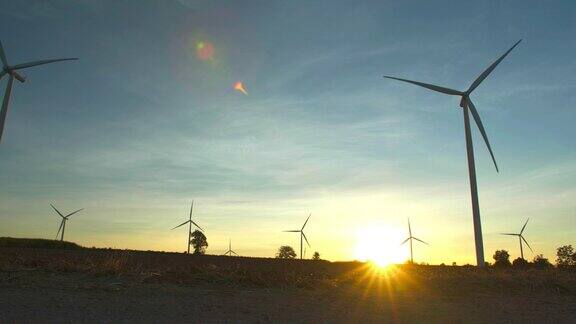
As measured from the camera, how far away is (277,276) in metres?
24.5

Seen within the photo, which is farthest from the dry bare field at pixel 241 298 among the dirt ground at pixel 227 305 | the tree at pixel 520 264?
the tree at pixel 520 264

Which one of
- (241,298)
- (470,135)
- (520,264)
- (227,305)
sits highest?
(470,135)

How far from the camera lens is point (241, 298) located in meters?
20.0

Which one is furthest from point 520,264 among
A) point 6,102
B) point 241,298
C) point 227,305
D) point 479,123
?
point 6,102

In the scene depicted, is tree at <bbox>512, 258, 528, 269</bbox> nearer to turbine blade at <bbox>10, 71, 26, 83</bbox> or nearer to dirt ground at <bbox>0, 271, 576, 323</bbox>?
dirt ground at <bbox>0, 271, 576, 323</bbox>

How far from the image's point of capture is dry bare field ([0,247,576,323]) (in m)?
17.1

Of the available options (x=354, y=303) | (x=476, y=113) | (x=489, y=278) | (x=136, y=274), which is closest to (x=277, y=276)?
(x=354, y=303)

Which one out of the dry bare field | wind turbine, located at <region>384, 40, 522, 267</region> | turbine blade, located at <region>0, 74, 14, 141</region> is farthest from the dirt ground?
turbine blade, located at <region>0, 74, 14, 141</region>

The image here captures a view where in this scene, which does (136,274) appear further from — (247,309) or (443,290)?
(443,290)

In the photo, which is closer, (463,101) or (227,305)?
(227,305)

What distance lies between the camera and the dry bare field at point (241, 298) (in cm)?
1708

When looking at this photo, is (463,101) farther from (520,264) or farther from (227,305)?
(227,305)

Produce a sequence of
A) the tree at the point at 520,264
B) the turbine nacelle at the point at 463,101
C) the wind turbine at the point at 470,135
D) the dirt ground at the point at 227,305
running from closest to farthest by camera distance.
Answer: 1. the dirt ground at the point at 227,305
2. the wind turbine at the point at 470,135
3. the turbine nacelle at the point at 463,101
4. the tree at the point at 520,264

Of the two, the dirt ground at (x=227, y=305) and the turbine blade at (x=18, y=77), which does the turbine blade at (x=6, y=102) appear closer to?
the turbine blade at (x=18, y=77)
